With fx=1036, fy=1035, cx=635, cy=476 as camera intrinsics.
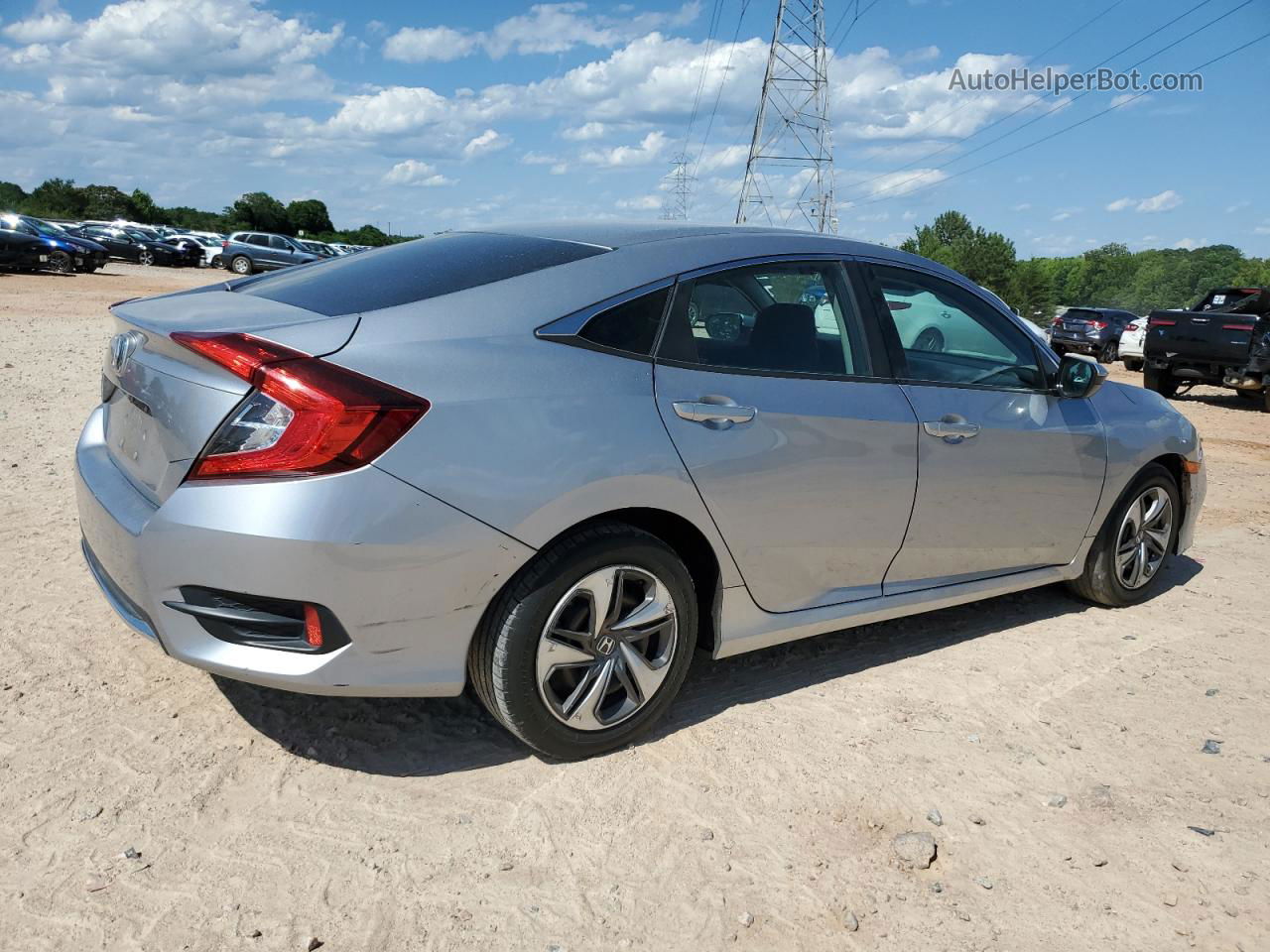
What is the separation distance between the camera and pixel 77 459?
11.3 feet

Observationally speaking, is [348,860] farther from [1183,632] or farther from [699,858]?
[1183,632]

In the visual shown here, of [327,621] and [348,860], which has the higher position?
[327,621]

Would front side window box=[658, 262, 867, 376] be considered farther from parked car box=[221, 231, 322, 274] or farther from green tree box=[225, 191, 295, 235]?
green tree box=[225, 191, 295, 235]

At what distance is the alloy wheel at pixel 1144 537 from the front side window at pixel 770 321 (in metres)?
2.03

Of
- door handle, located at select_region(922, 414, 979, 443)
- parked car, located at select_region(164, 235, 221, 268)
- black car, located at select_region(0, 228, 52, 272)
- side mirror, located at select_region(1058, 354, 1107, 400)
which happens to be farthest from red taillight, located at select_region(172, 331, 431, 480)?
parked car, located at select_region(164, 235, 221, 268)

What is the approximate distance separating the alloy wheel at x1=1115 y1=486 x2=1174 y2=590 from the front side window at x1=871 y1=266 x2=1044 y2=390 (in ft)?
3.46

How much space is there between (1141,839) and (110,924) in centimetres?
275

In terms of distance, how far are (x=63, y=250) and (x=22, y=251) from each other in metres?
2.13

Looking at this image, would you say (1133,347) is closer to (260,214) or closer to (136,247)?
(136,247)

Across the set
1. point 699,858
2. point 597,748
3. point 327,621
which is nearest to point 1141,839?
point 699,858

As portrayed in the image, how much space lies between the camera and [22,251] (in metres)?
29.5

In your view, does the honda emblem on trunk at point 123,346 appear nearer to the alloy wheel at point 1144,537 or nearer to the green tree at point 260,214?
the alloy wheel at point 1144,537

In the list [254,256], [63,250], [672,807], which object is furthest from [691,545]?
[254,256]

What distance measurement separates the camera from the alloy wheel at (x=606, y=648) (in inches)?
118
